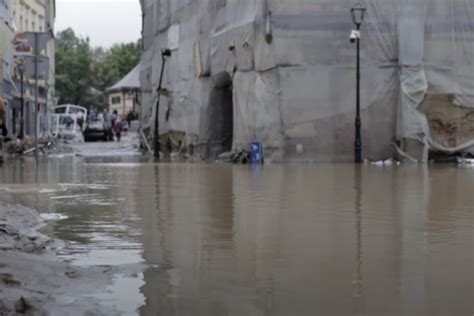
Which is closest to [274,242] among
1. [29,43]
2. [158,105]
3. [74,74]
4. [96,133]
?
[29,43]

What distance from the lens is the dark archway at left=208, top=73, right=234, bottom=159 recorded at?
29688 mm

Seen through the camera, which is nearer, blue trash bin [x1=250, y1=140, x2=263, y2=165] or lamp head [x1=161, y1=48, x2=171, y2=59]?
blue trash bin [x1=250, y1=140, x2=263, y2=165]

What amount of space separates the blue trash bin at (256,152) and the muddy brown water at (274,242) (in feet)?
28.9

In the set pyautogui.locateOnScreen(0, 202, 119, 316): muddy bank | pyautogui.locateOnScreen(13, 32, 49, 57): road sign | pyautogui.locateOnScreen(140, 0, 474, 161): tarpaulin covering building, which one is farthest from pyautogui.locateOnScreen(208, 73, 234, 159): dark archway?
pyautogui.locateOnScreen(0, 202, 119, 316): muddy bank

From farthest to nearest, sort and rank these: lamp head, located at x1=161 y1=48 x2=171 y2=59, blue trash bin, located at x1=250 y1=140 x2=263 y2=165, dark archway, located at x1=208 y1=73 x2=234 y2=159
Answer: lamp head, located at x1=161 y1=48 x2=171 y2=59, dark archway, located at x1=208 y1=73 x2=234 y2=159, blue trash bin, located at x1=250 y1=140 x2=263 y2=165

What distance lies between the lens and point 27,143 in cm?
3253

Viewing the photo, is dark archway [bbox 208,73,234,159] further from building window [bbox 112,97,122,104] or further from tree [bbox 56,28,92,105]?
building window [bbox 112,97,122,104]

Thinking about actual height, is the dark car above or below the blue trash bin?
above

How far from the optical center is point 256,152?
80.9 ft

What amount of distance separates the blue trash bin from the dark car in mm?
32091

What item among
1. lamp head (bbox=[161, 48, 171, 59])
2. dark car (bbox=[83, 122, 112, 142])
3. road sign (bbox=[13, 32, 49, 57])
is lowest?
dark car (bbox=[83, 122, 112, 142])

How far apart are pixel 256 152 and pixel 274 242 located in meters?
16.6

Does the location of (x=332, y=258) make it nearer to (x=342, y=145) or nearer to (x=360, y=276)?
(x=360, y=276)

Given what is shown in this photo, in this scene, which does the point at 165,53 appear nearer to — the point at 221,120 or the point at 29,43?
the point at 221,120
